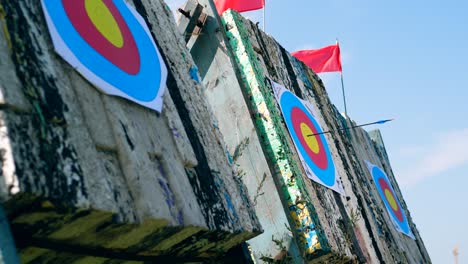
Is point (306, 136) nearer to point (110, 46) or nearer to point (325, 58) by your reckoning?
point (110, 46)

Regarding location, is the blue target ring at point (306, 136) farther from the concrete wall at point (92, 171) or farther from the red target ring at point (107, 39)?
the red target ring at point (107, 39)

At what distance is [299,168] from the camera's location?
14.5 ft

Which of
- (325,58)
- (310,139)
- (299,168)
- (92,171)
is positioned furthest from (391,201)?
(92,171)

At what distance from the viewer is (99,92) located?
7.57 ft

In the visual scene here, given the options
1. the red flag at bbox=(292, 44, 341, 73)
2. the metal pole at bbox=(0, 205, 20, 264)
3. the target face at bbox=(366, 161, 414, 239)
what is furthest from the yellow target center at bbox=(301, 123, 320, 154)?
the red flag at bbox=(292, 44, 341, 73)

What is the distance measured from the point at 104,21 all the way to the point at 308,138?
105 inches

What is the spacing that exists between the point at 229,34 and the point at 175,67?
1.58 meters

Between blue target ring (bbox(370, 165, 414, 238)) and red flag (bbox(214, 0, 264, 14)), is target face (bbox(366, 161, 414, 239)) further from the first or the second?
red flag (bbox(214, 0, 264, 14))

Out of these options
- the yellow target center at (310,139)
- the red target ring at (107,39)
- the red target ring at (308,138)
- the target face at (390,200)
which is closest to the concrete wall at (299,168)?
the red target ring at (308,138)

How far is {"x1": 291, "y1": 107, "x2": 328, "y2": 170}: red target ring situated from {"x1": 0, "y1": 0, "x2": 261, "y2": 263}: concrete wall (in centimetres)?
196

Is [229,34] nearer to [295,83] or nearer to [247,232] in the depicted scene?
[295,83]

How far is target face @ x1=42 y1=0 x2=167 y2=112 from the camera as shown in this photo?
2246 millimetres

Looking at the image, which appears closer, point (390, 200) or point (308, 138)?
point (308, 138)

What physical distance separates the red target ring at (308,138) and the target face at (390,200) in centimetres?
194
